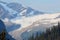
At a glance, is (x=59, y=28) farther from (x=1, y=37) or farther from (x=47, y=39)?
(x=1, y=37)

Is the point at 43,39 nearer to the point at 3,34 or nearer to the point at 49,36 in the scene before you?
the point at 49,36

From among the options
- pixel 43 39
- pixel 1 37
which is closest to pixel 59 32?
pixel 43 39

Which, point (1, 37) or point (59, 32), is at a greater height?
point (59, 32)

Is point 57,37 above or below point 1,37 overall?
above

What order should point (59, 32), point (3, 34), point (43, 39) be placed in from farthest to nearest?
point (59, 32), point (43, 39), point (3, 34)

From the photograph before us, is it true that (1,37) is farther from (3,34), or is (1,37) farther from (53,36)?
(53,36)

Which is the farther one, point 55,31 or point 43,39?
point 55,31

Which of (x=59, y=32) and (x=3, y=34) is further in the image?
(x=59, y=32)

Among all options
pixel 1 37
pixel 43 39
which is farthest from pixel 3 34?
pixel 43 39

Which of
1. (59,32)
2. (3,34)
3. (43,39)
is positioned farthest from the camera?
(59,32)
